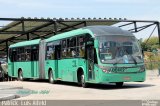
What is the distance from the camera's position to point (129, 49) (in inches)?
786

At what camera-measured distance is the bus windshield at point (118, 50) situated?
19438mm

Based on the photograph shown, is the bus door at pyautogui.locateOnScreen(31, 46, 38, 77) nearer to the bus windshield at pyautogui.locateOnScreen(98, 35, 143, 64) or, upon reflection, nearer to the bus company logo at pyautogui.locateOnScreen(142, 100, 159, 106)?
the bus windshield at pyautogui.locateOnScreen(98, 35, 143, 64)

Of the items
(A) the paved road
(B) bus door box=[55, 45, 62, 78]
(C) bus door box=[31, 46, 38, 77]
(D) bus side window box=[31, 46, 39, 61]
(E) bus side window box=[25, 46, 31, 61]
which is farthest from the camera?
(E) bus side window box=[25, 46, 31, 61]

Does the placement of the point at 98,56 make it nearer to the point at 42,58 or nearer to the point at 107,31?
the point at 107,31

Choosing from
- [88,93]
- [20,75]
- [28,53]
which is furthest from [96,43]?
[20,75]

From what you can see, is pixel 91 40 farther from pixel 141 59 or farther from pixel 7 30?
pixel 7 30

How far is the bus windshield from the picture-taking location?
1944 centimetres

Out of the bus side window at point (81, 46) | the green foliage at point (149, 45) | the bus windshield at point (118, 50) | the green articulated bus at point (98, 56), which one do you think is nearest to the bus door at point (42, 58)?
the green articulated bus at point (98, 56)

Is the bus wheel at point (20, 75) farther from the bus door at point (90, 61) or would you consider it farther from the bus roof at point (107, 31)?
the bus roof at point (107, 31)

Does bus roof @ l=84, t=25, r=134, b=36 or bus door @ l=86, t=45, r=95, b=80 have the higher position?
bus roof @ l=84, t=25, r=134, b=36

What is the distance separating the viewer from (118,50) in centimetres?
1958

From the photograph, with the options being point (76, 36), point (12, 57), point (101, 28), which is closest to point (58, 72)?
point (76, 36)

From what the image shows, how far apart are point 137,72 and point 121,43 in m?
1.46

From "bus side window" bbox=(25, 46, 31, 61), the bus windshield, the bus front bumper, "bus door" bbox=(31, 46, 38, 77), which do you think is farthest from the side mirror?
"bus side window" bbox=(25, 46, 31, 61)
